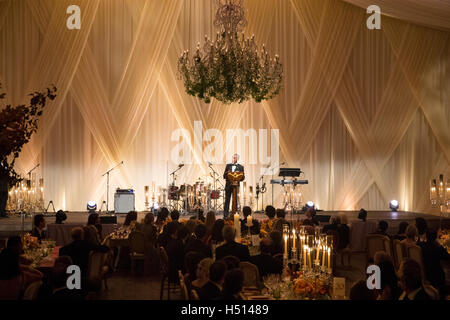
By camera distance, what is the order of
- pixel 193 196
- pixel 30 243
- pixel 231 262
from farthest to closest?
pixel 193 196 → pixel 30 243 → pixel 231 262

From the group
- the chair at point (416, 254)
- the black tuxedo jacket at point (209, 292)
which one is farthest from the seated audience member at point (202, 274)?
the chair at point (416, 254)

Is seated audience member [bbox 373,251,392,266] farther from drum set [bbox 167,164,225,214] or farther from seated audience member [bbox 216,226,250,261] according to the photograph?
drum set [bbox 167,164,225,214]

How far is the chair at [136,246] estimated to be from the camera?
9.91 metres

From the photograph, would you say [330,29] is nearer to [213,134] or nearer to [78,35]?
[213,134]

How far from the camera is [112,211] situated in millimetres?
15578

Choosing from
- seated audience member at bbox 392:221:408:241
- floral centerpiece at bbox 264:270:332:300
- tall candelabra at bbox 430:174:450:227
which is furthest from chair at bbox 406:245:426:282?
tall candelabra at bbox 430:174:450:227

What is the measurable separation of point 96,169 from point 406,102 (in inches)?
366

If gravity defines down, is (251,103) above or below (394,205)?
above

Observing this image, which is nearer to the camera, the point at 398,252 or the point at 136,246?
the point at 398,252

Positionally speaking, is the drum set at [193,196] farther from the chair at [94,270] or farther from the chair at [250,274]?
the chair at [250,274]

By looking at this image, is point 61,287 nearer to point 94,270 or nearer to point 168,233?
point 94,270

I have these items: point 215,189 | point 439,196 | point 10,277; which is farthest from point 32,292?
point 215,189

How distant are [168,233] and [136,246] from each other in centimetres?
141

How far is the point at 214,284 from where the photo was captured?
5285 millimetres
